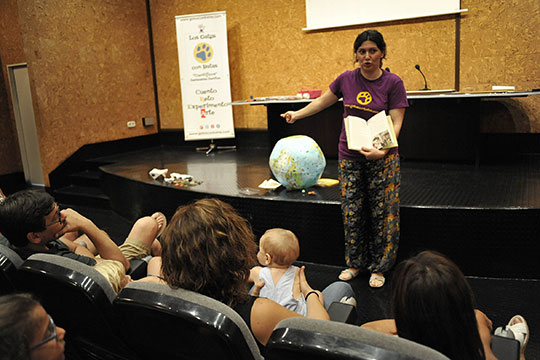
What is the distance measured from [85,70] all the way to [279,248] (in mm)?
5320

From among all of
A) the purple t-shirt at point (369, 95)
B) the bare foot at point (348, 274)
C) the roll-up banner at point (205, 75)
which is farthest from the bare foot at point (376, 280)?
the roll-up banner at point (205, 75)

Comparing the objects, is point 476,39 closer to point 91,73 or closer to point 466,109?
point 466,109

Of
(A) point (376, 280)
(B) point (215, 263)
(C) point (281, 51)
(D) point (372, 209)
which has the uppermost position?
(C) point (281, 51)

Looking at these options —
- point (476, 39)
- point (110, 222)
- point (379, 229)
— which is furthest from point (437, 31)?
point (110, 222)

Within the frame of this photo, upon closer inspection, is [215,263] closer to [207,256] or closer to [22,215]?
[207,256]

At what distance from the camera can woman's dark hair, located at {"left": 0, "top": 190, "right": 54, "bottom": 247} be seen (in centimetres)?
172

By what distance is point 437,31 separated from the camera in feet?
16.8

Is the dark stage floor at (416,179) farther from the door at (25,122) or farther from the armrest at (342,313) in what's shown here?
the armrest at (342,313)

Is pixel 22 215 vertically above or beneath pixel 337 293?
above

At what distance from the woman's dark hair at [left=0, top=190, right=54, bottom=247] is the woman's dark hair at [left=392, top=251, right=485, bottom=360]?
146 cm

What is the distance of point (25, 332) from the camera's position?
0.81 m

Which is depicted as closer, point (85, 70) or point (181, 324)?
point (181, 324)

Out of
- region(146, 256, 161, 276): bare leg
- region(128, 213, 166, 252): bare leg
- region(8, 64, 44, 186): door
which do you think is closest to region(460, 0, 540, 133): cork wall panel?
region(128, 213, 166, 252): bare leg

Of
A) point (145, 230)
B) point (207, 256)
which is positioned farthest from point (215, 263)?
point (145, 230)
